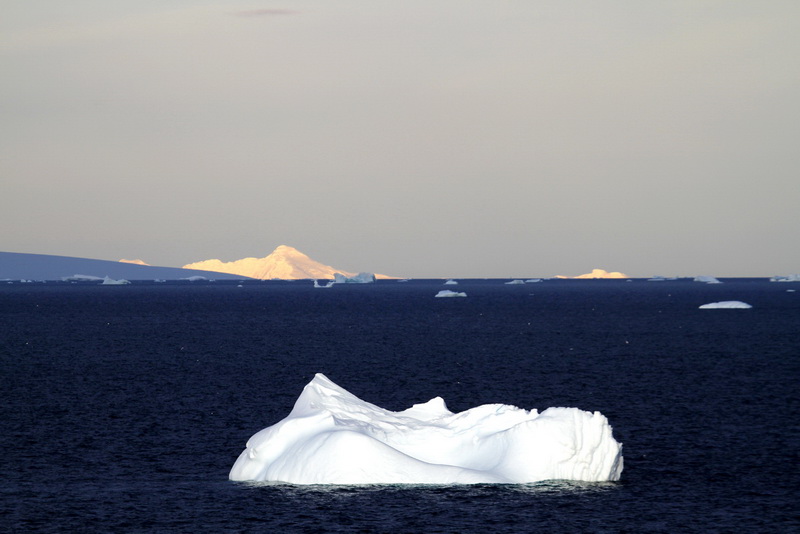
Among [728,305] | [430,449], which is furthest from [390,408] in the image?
[728,305]

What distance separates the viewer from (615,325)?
116625 mm

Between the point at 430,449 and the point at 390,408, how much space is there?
17.1 metres

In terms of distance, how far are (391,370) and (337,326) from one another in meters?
54.3

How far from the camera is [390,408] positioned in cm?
4616

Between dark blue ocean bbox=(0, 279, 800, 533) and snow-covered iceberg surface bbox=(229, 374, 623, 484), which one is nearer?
dark blue ocean bbox=(0, 279, 800, 533)

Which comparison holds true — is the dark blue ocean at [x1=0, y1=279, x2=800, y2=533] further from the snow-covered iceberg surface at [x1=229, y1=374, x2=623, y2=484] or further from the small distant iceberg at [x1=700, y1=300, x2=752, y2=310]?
the small distant iceberg at [x1=700, y1=300, x2=752, y2=310]

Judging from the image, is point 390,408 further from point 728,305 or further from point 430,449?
point 728,305

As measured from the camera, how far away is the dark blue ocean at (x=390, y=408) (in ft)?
82.6

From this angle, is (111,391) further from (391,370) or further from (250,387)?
(391,370)

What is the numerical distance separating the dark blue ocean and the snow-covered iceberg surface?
567mm

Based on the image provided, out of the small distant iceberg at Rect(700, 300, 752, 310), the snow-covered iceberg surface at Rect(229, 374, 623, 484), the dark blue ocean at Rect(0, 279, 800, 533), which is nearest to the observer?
the dark blue ocean at Rect(0, 279, 800, 533)

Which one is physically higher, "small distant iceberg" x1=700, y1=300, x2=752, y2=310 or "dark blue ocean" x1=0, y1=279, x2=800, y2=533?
"small distant iceberg" x1=700, y1=300, x2=752, y2=310

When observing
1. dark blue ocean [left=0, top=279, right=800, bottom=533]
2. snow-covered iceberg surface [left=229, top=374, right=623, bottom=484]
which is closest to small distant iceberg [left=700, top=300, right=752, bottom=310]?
dark blue ocean [left=0, top=279, right=800, bottom=533]

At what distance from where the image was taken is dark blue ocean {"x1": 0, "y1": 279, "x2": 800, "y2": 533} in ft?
82.6
